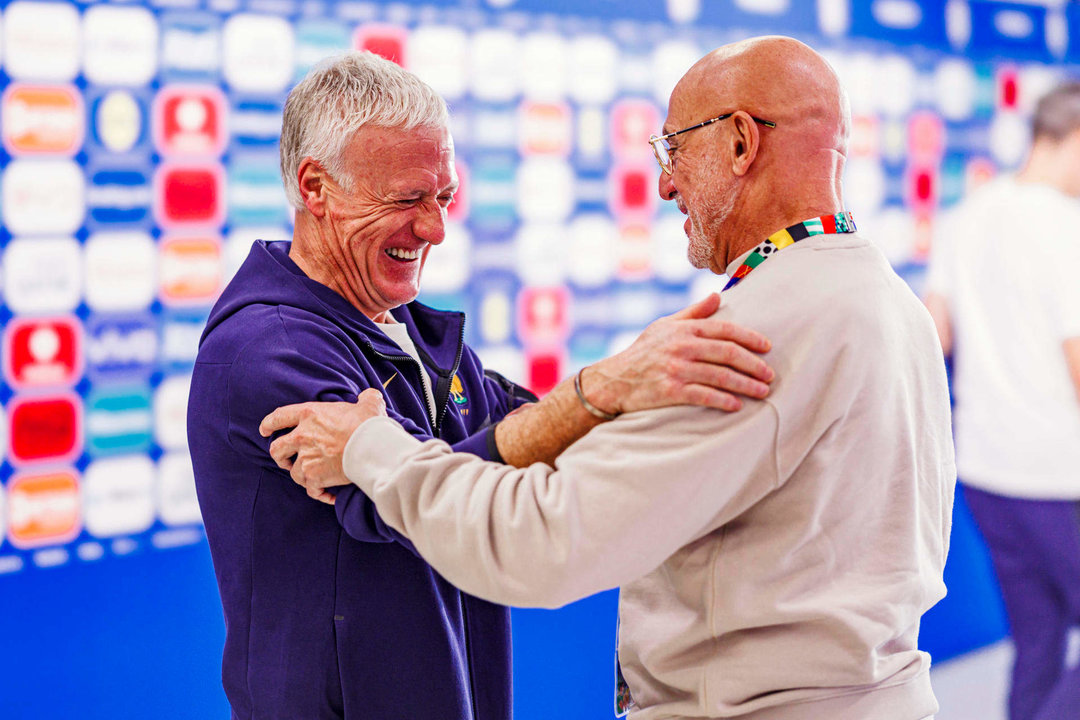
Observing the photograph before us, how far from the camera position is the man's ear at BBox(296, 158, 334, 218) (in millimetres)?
1604

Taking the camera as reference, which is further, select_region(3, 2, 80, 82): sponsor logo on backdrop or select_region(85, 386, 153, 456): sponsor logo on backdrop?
select_region(85, 386, 153, 456): sponsor logo on backdrop

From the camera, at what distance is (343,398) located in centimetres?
143

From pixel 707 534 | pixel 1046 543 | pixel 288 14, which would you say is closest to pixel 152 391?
pixel 288 14

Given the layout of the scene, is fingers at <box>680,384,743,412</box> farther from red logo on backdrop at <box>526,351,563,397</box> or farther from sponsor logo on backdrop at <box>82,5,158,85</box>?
red logo on backdrop at <box>526,351,563,397</box>

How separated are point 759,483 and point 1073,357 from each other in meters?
2.05

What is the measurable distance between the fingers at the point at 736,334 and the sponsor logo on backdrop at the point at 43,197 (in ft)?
5.74

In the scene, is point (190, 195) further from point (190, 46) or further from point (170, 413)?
point (170, 413)

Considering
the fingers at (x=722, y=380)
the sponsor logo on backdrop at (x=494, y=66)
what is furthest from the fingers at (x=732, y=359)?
the sponsor logo on backdrop at (x=494, y=66)

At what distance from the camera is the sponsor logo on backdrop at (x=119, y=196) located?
7.99 ft

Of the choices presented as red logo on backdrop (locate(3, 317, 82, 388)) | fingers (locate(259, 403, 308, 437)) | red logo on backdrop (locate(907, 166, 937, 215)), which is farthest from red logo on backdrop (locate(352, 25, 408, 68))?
red logo on backdrop (locate(907, 166, 937, 215))

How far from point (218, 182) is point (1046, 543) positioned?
2464 millimetres

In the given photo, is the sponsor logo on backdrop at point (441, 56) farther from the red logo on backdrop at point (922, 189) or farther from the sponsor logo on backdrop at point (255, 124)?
the red logo on backdrop at point (922, 189)

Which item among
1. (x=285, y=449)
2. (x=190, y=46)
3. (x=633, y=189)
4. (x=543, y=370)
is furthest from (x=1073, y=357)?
(x=190, y=46)

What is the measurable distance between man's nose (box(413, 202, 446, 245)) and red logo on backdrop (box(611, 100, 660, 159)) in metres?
1.83
